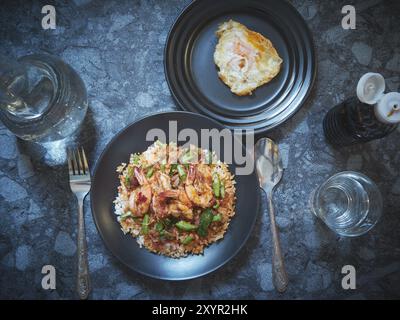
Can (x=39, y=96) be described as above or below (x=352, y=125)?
above

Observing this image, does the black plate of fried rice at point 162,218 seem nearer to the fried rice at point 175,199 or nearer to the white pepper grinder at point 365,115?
the fried rice at point 175,199

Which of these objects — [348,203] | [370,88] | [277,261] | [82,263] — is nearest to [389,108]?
[370,88]

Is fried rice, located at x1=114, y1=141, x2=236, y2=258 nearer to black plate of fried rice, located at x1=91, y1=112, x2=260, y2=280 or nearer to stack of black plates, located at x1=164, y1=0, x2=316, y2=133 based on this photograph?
black plate of fried rice, located at x1=91, y1=112, x2=260, y2=280

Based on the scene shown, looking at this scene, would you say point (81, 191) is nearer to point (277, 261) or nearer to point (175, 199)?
point (175, 199)

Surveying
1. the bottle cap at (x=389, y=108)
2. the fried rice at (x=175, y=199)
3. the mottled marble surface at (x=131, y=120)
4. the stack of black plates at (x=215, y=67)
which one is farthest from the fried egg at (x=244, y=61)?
the bottle cap at (x=389, y=108)
